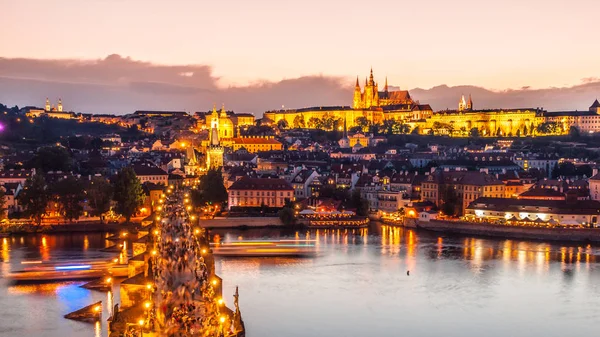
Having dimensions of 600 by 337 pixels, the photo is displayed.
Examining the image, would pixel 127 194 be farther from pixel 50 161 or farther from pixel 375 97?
pixel 375 97

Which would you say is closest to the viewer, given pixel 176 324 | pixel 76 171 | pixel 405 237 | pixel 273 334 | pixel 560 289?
pixel 176 324

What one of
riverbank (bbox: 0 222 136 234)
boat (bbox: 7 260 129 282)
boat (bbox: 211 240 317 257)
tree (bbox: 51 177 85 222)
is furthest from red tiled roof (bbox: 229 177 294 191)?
boat (bbox: 7 260 129 282)

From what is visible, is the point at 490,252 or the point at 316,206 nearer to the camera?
the point at 490,252

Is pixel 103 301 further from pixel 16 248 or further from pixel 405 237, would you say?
pixel 405 237

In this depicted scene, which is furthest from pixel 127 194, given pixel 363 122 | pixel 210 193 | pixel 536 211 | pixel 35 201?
pixel 363 122

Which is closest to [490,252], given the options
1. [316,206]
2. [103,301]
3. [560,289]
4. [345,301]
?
[560,289]

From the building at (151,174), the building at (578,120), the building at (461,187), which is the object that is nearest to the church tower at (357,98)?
the building at (578,120)

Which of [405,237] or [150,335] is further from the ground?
[150,335]
